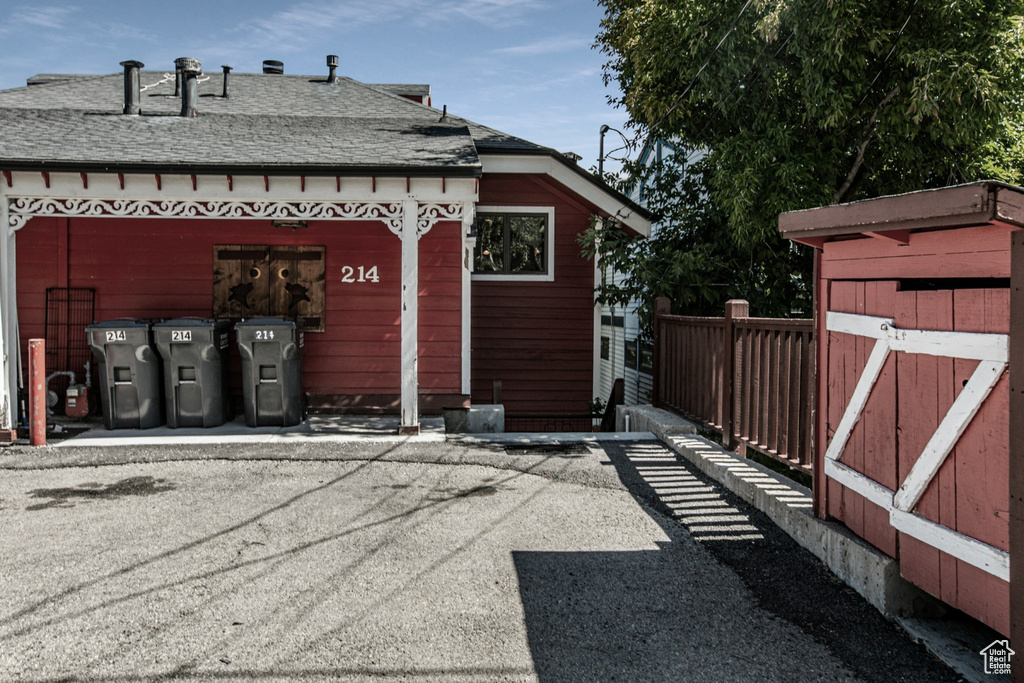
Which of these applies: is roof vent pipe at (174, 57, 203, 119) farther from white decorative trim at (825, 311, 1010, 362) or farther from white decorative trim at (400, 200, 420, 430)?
white decorative trim at (825, 311, 1010, 362)

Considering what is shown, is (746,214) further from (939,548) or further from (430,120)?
(939,548)

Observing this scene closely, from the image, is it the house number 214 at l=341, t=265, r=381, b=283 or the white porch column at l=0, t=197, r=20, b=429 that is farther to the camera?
the house number 214 at l=341, t=265, r=381, b=283

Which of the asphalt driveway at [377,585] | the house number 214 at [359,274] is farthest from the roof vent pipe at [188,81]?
the asphalt driveway at [377,585]

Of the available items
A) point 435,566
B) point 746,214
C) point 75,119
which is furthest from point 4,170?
point 746,214

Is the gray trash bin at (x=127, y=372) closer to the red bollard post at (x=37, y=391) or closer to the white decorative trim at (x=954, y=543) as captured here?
the red bollard post at (x=37, y=391)

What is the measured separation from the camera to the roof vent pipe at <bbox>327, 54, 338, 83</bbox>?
47.1ft

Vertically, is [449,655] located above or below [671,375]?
below

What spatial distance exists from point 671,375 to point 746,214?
87.4 inches

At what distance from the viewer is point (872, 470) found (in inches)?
161

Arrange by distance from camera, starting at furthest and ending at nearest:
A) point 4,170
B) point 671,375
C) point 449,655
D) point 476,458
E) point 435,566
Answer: point 671,375, point 4,170, point 476,458, point 435,566, point 449,655

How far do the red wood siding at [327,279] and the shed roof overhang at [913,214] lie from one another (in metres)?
6.74

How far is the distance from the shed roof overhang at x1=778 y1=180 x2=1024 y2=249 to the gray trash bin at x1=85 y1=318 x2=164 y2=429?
7.18 m

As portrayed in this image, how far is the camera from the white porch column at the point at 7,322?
8.34 m

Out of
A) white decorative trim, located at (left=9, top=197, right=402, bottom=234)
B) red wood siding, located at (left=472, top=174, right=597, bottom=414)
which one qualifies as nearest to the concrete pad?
white decorative trim, located at (left=9, top=197, right=402, bottom=234)
